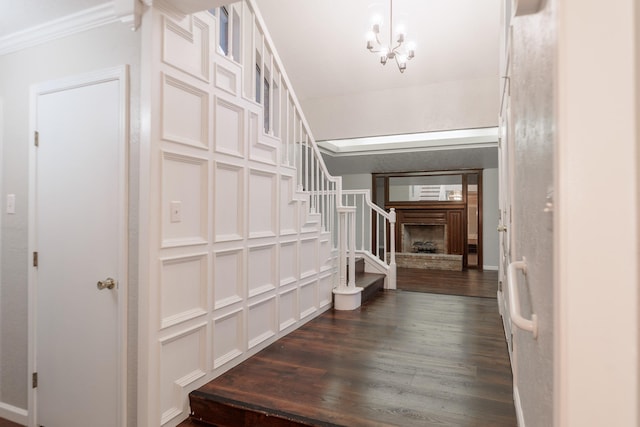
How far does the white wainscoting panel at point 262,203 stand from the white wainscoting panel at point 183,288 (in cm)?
54

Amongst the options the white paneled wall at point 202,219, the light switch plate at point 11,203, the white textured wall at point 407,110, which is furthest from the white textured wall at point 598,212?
the white textured wall at point 407,110

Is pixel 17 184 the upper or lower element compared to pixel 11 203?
upper

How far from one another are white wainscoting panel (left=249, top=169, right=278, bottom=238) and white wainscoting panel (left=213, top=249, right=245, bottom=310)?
226 millimetres

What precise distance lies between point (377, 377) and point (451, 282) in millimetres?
3851

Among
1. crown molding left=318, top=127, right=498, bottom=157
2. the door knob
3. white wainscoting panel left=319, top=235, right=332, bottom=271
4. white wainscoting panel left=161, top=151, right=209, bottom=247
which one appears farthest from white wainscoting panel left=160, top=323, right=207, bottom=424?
crown molding left=318, top=127, right=498, bottom=157

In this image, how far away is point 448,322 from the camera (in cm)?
356

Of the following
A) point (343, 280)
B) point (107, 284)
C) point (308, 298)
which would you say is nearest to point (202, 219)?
point (107, 284)

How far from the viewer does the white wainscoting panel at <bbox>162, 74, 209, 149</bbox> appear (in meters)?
1.90

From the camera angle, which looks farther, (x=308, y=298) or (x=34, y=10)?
(x=308, y=298)

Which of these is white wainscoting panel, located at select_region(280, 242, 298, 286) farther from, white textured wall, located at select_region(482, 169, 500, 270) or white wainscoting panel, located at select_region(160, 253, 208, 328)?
white textured wall, located at select_region(482, 169, 500, 270)

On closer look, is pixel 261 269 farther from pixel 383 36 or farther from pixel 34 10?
pixel 383 36

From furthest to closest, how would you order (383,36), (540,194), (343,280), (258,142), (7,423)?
(383,36)
(343,280)
(258,142)
(7,423)
(540,194)

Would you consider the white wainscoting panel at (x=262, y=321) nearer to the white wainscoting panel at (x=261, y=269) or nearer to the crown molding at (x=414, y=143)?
the white wainscoting panel at (x=261, y=269)

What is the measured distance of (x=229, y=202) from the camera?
2.38m
